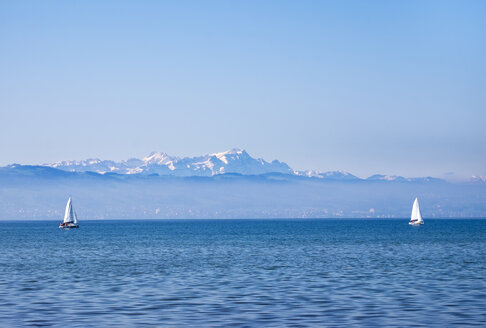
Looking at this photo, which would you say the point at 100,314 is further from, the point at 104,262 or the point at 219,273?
the point at 104,262

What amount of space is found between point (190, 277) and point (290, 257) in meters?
25.6

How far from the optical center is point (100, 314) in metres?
35.0

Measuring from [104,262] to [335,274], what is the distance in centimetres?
2657

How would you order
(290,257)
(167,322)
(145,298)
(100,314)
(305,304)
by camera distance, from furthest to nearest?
(290,257) < (145,298) < (305,304) < (100,314) < (167,322)

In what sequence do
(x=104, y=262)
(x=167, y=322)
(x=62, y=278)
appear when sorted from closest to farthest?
(x=167, y=322) → (x=62, y=278) → (x=104, y=262)

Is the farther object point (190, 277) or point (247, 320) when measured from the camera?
point (190, 277)

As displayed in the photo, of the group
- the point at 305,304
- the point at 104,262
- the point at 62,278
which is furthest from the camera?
the point at 104,262

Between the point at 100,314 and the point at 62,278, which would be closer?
the point at 100,314

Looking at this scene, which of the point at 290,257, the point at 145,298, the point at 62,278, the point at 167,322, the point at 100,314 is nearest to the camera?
the point at 167,322

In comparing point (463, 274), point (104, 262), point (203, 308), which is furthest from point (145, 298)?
point (104, 262)

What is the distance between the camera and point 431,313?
3500 cm

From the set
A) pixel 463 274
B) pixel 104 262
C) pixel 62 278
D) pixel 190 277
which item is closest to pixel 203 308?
pixel 190 277

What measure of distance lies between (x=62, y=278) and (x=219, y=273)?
39.7 feet

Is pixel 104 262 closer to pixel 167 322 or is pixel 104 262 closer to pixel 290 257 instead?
pixel 290 257
